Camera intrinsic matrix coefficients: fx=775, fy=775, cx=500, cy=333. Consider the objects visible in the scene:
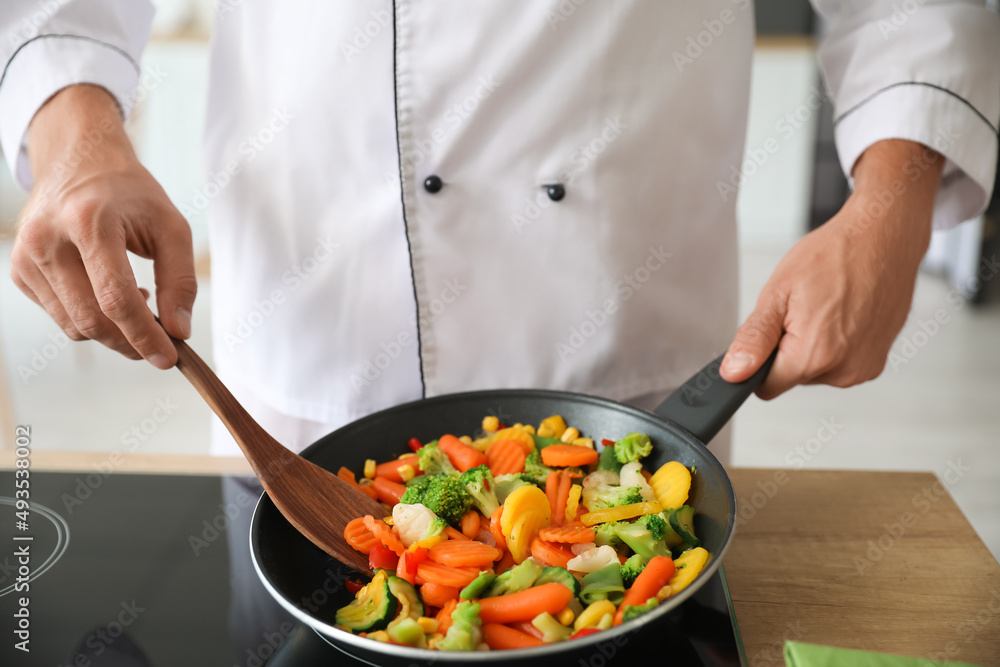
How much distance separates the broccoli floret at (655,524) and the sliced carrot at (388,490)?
285 mm

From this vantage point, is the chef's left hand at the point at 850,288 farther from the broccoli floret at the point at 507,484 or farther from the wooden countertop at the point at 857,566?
the broccoli floret at the point at 507,484

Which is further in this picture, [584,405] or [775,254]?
[775,254]

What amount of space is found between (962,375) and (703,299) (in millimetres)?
2843

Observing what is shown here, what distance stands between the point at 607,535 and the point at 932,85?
29.6 inches

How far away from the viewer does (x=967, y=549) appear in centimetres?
87

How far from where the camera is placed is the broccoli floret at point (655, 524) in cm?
78

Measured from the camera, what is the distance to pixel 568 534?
0.79 meters

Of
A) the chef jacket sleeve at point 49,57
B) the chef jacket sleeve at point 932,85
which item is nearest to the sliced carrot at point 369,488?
the chef jacket sleeve at point 49,57

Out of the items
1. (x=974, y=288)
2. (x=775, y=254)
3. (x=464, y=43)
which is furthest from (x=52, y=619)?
(x=775, y=254)

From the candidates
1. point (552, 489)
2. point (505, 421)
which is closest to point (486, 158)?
point (505, 421)

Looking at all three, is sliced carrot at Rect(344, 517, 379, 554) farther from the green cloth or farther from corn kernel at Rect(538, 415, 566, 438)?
the green cloth

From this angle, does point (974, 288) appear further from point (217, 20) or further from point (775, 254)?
point (217, 20)

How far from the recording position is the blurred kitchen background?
296 cm

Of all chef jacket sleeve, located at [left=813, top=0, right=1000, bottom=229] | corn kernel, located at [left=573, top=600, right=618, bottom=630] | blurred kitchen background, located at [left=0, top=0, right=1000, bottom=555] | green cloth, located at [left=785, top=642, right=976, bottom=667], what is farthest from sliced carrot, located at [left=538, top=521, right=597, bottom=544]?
blurred kitchen background, located at [left=0, top=0, right=1000, bottom=555]
